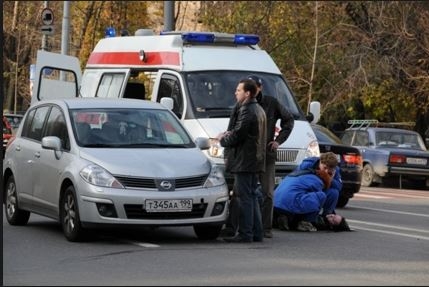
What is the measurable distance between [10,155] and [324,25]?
→ 2607 cm

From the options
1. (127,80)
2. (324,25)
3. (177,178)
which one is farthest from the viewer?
(324,25)

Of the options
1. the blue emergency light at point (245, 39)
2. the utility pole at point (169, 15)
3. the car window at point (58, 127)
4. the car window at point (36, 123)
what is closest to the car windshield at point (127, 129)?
the car window at point (58, 127)

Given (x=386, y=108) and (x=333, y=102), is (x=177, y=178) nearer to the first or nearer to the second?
(x=333, y=102)

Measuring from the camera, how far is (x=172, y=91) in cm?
1590

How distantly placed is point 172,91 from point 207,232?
440 cm

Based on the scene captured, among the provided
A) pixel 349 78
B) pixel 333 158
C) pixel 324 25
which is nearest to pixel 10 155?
pixel 333 158

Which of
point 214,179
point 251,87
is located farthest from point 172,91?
point 214,179

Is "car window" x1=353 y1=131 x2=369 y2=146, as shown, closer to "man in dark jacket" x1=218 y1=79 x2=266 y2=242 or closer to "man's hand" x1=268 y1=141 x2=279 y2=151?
"man's hand" x1=268 y1=141 x2=279 y2=151

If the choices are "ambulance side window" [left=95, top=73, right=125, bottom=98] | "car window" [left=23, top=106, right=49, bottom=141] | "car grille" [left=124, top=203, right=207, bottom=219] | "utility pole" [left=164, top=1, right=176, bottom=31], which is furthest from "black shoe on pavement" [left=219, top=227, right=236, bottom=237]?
"utility pole" [left=164, top=1, right=176, bottom=31]

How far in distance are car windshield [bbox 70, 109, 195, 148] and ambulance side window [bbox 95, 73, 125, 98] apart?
490 cm

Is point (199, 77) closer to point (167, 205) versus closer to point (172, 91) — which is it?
point (172, 91)

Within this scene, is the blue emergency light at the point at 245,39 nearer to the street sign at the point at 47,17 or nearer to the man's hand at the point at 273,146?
the man's hand at the point at 273,146

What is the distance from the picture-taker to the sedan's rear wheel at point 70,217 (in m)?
11.4

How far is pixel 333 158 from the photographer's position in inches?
516
